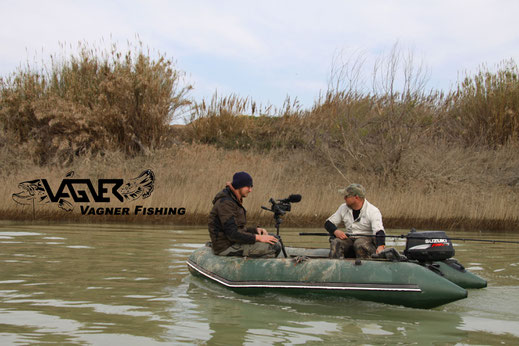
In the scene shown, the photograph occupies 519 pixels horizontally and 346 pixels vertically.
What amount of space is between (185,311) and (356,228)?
2538 millimetres

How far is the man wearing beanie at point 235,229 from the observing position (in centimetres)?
786

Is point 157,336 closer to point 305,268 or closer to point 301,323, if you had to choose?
point 301,323

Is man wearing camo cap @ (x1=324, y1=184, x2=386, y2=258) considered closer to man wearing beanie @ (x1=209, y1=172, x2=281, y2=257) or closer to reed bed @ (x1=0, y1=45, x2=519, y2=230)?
man wearing beanie @ (x1=209, y1=172, x2=281, y2=257)

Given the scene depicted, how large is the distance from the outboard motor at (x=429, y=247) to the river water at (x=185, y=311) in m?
0.58

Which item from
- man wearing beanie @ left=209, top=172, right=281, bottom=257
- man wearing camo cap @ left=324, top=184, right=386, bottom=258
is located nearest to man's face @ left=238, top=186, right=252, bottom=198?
man wearing beanie @ left=209, top=172, right=281, bottom=257

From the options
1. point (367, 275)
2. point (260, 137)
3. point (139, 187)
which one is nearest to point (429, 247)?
point (367, 275)

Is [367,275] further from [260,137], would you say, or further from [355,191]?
[260,137]

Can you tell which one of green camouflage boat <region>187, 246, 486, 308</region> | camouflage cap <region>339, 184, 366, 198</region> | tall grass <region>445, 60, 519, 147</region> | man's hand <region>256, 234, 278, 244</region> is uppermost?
tall grass <region>445, 60, 519, 147</region>

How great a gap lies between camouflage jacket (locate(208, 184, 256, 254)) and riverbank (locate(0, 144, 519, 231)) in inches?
295

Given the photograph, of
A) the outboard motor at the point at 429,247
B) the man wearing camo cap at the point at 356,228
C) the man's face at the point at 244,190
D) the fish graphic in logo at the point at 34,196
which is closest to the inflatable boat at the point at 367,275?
the outboard motor at the point at 429,247

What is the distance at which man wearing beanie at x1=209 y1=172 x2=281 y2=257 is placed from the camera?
25.8 feet

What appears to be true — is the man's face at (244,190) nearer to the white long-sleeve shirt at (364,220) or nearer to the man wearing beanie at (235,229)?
the man wearing beanie at (235,229)

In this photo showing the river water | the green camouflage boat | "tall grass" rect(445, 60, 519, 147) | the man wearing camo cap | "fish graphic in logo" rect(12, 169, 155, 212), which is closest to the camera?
the river water

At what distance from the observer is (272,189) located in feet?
56.4
